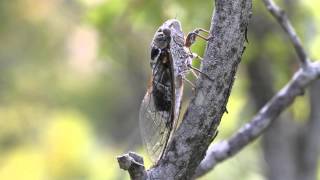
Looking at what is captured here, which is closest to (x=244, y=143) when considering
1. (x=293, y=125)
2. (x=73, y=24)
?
(x=293, y=125)

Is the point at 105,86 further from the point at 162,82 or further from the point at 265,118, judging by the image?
the point at 162,82

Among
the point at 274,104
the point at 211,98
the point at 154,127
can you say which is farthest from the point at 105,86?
the point at 211,98

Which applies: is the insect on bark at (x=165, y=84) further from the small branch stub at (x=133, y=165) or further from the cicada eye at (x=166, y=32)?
the small branch stub at (x=133, y=165)

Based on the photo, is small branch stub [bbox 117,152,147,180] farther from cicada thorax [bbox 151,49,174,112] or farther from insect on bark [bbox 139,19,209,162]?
cicada thorax [bbox 151,49,174,112]

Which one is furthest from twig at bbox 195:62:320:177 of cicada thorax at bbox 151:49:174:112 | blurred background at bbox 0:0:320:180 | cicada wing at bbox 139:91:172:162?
blurred background at bbox 0:0:320:180

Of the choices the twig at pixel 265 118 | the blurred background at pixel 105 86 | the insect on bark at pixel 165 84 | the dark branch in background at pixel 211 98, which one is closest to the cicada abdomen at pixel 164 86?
the insect on bark at pixel 165 84
